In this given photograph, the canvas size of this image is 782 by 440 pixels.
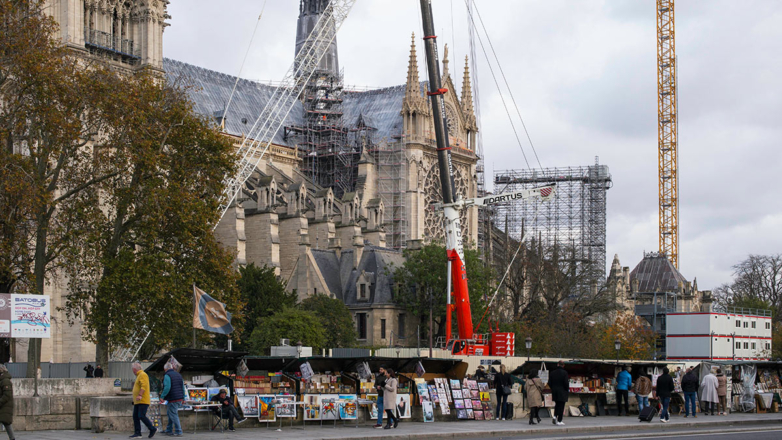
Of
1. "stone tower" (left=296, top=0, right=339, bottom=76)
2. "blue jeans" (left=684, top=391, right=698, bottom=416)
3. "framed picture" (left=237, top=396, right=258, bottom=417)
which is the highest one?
"stone tower" (left=296, top=0, right=339, bottom=76)

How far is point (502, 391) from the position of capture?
90.8ft

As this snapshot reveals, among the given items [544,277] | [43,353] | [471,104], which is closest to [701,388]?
[43,353]

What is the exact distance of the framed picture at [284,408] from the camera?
23.5 metres

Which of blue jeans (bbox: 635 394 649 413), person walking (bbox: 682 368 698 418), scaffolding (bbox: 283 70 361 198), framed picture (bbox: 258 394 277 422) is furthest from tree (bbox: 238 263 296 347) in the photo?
framed picture (bbox: 258 394 277 422)

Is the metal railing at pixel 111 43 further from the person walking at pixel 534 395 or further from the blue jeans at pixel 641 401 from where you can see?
the blue jeans at pixel 641 401

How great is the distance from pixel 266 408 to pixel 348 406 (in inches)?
89.6

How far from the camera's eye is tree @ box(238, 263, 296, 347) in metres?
56.9

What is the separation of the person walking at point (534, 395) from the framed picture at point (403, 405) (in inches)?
122

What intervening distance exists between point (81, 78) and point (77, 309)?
1038cm

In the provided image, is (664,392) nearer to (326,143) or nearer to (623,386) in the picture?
(623,386)

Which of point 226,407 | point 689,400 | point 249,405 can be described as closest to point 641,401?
point 689,400

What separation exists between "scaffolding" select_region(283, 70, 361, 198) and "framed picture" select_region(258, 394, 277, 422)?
6102cm

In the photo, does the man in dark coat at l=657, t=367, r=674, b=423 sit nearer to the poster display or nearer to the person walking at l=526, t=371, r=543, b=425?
the person walking at l=526, t=371, r=543, b=425

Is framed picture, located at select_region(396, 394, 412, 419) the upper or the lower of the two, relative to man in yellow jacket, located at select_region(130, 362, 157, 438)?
lower
